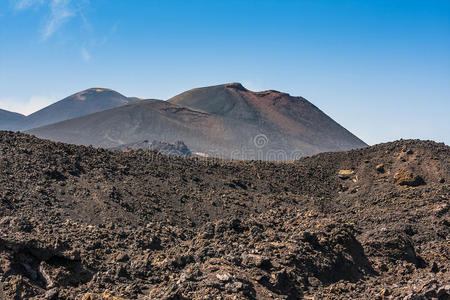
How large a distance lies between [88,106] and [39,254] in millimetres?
144109

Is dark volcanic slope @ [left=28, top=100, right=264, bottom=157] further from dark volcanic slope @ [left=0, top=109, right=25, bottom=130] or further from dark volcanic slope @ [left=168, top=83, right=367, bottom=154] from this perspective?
dark volcanic slope @ [left=0, top=109, right=25, bottom=130]

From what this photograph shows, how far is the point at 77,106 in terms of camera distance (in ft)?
473

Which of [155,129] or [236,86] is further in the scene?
[236,86]

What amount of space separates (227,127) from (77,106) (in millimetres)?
80456

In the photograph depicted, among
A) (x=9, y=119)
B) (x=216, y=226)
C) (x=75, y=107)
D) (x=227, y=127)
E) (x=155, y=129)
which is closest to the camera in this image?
(x=216, y=226)

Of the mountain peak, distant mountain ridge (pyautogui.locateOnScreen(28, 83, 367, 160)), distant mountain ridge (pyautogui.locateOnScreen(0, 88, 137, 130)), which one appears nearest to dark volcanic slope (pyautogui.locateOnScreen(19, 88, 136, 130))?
Result: distant mountain ridge (pyautogui.locateOnScreen(0, 88, 137, 130))

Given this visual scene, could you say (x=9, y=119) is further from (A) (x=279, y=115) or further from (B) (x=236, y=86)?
(A) (x=279, y=115)

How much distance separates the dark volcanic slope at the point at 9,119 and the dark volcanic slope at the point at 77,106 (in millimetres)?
2265

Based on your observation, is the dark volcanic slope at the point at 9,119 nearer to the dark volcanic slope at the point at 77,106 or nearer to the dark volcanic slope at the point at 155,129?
the dark volcanic slope at the point at 77,106

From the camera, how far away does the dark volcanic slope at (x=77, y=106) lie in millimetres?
131750

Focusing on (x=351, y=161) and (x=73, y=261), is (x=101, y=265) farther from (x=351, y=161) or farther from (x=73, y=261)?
(x=351, y=161)

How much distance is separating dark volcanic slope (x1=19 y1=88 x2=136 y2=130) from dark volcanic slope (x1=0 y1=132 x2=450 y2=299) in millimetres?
119275

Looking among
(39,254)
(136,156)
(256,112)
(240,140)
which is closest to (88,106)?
(256,112)

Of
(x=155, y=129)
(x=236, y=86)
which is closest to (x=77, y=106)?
(x=236, y=86)
